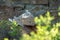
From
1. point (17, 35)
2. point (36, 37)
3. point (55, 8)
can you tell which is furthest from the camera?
point (55, 8)

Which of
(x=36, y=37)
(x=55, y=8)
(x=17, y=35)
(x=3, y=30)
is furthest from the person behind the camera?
(x=55, y=8)

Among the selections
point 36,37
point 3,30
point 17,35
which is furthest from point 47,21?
point 3,30

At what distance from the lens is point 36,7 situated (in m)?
6.02

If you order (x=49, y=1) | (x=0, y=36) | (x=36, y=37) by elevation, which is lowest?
(x=0, y=36)

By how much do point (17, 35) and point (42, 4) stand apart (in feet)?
5.94

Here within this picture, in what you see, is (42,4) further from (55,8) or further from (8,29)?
(8,29)

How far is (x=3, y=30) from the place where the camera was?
4777 millimetres

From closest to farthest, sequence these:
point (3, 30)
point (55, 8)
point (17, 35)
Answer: point (17, 35) < point (3, 30) < point (55, 8)

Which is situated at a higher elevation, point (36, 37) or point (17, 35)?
point (36, 37)

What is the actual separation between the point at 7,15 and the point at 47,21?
13.8ft

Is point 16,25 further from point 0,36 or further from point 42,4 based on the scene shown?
point 42,4

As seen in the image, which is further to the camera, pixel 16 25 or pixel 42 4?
pixel 42 4

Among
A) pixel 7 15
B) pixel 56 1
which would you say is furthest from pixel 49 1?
pixel 7 15

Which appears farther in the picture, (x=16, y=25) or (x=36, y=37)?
(x=16, y=25)
